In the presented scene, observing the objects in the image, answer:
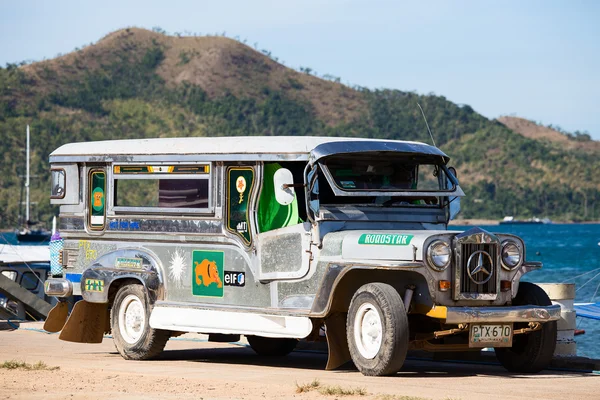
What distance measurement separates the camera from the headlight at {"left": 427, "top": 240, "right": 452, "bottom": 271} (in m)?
11.7

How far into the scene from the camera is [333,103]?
649 ft

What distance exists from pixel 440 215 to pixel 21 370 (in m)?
4.69

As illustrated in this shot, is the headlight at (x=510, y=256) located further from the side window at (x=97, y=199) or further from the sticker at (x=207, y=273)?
the side window at (x=97, y=199)

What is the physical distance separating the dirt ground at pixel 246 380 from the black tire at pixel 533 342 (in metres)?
0.18

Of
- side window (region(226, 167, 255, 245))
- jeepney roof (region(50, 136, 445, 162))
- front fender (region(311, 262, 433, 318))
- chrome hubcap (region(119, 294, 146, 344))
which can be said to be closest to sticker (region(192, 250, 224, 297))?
side window (region(226, 167, 255, 245))

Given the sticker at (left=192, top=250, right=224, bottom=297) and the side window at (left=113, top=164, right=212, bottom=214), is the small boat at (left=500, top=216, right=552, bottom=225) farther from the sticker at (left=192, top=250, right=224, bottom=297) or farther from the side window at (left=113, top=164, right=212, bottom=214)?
the sticker at (left=192, top=250, right=224, bottom=297)

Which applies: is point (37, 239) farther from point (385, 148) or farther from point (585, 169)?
point (385, 148)

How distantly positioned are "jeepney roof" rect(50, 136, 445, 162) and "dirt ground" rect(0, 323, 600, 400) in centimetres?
228

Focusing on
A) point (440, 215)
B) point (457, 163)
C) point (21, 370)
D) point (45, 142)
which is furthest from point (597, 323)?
point (457, 163)

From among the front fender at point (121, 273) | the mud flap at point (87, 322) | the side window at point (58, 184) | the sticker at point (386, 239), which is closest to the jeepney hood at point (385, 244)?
the sticker at point (386, 239)

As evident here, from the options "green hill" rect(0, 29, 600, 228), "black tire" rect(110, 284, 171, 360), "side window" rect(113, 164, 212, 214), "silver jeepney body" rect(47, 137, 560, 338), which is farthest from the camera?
"green hill" rect(0, 29, 600, 228)

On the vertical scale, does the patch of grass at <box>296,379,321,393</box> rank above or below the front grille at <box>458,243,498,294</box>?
below

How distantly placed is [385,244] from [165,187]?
3.42 m

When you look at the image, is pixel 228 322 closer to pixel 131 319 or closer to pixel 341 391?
pixel 131 319
